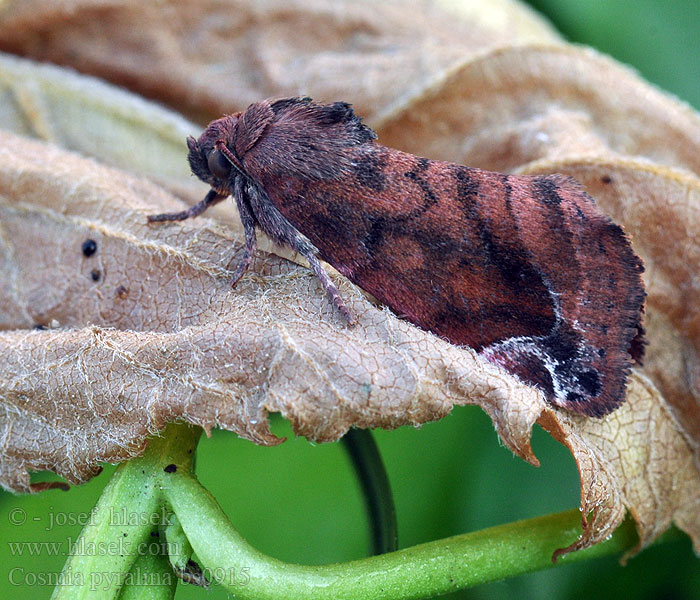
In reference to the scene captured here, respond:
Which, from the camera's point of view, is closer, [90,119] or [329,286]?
[329,286]

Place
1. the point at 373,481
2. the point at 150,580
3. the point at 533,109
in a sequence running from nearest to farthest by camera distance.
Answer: the point at 150,580 → the point at 373,481 → the point at 533,109

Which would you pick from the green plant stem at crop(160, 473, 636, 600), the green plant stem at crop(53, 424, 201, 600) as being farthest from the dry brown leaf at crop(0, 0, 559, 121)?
the green plant stem at crop(160, 473, 636, 600)

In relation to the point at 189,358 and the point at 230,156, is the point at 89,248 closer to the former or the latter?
the point at 230,156

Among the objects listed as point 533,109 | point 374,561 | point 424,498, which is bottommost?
point 424,498

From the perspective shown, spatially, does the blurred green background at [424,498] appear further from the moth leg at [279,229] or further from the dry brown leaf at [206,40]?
the dry brown leaf at [206,40]

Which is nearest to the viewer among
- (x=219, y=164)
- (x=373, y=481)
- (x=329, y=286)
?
(x=329, y=286)

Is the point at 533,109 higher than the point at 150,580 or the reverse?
higher

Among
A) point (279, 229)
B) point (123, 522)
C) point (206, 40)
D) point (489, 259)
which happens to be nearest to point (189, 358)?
point (123, 522)
